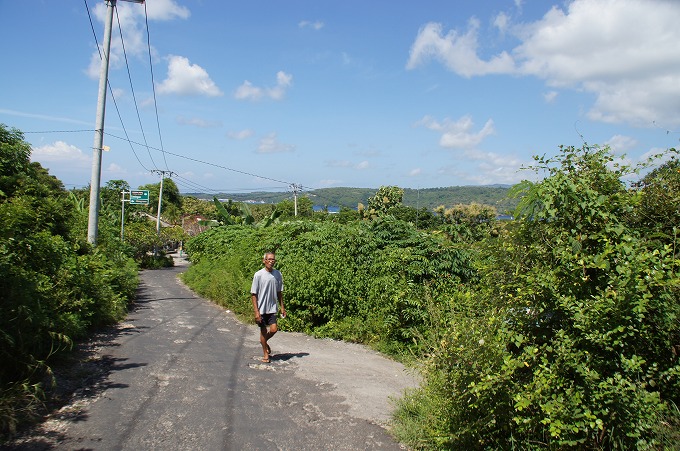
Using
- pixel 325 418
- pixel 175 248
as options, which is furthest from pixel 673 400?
pixel 175 248

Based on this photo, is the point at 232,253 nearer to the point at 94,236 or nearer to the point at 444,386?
the point at 94,236

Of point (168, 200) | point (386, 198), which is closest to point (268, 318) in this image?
point (386, 198)

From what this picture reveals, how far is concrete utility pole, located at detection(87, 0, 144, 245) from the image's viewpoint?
12.8 meters

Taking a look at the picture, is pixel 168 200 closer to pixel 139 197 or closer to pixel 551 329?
pixel 139 197

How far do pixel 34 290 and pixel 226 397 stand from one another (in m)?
2.50

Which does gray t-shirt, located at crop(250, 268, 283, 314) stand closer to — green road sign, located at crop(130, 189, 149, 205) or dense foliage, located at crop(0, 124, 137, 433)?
dense foliage, located at crop(0, 124, 137, 433)

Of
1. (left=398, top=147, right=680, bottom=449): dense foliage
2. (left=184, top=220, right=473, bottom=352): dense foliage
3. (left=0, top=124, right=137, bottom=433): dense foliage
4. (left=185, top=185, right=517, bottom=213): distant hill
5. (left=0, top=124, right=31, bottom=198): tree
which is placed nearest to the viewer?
(left=398, top=147, right=680, bottom=449): dense foliage

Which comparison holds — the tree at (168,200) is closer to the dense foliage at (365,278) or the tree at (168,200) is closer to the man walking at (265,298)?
the dense foliage at (365,278)

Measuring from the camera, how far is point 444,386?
3.90 metres

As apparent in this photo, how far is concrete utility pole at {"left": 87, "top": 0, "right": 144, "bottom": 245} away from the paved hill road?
497 cm

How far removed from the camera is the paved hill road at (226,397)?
14.7ft

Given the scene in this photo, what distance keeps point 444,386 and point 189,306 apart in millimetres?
10916

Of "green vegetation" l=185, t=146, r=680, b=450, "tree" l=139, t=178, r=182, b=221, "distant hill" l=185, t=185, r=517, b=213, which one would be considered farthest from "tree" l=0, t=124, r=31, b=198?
"distant hill" l=185, t=185, r=517, b=213

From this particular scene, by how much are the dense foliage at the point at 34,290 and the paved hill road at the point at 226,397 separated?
50cm
